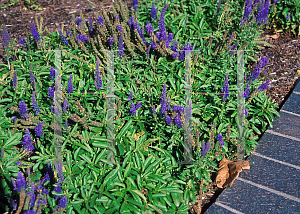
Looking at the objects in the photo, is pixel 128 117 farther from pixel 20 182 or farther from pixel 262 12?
pixel 262 12

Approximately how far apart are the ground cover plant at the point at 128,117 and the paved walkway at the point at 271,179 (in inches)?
6.9

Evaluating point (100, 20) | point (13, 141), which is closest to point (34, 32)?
point (100, 20)

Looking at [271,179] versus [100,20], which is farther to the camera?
[100,20]

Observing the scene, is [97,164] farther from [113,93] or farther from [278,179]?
[278,179]

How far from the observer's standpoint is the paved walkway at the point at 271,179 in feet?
8.82

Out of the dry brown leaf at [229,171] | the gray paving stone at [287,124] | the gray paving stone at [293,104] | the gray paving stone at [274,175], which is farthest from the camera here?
the gray paving stone at [293,104]

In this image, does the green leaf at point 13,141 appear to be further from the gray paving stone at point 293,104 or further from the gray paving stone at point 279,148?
the gray paving stone at point 293,104

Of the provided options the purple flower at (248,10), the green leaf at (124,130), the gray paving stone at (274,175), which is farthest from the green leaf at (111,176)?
the purple flower at (248,10)

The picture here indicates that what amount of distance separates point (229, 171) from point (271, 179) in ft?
1.36

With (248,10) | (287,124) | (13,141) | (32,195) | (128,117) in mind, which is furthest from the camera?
(248,10)

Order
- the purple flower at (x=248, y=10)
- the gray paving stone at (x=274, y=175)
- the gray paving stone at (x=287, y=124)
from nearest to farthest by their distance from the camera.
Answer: the gray paving stone at (x=274, y=175)
the gray paving stone at (x=287, y=124)
the purple flower at (x=248, y=10)

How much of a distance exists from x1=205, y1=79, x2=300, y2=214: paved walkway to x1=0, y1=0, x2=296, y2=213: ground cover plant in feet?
0.57

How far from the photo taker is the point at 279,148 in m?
3.19

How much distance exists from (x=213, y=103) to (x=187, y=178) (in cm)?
101
